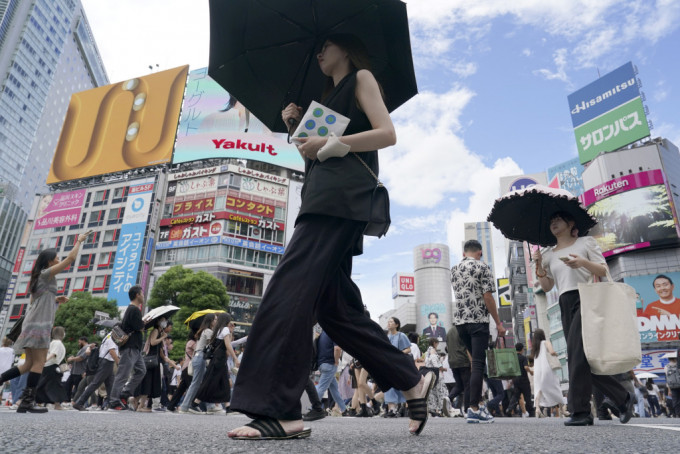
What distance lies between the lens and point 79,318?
104 ft

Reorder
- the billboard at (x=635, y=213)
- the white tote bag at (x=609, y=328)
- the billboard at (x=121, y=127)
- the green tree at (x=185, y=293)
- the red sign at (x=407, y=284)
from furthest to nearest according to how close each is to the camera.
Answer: the red sign at (x=407, y=284), the billboard at (x=121, y=127), the billboard at (x=635, y=213), the green tree at (x=185, y=293), the white tote bag at (x=609, y=328)

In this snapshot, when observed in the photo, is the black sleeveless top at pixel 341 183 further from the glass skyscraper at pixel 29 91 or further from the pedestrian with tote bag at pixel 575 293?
the glass skyscraper at pixel 29 91

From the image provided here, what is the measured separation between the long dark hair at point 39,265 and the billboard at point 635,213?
36203 millimetres

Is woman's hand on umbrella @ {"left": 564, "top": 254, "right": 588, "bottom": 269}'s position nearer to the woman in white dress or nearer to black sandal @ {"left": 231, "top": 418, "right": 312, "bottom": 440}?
black sandal @ {"left": 231, "top": 418, "right": 312, "bottom": 440}

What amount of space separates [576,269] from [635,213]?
37904mm

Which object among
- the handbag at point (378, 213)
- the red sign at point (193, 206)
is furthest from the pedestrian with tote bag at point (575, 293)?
the red sign at point (193, 206)

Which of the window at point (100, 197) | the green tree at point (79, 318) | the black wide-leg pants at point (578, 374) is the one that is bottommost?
the black wide-leg pants at point (578, 374)

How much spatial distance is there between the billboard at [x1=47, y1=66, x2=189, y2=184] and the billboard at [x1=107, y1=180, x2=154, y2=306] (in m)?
2.79

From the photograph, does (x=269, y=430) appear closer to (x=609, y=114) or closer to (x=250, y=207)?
(x=250, y=207)

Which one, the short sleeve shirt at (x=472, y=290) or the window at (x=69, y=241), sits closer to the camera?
the short sleeve shirt at (x=472, y=290)

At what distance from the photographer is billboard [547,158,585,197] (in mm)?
52750

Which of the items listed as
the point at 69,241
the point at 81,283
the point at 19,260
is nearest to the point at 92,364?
the point at 81,283

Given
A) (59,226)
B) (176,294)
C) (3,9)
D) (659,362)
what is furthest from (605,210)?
(3,9)

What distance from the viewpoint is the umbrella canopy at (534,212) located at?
377 centimetres
